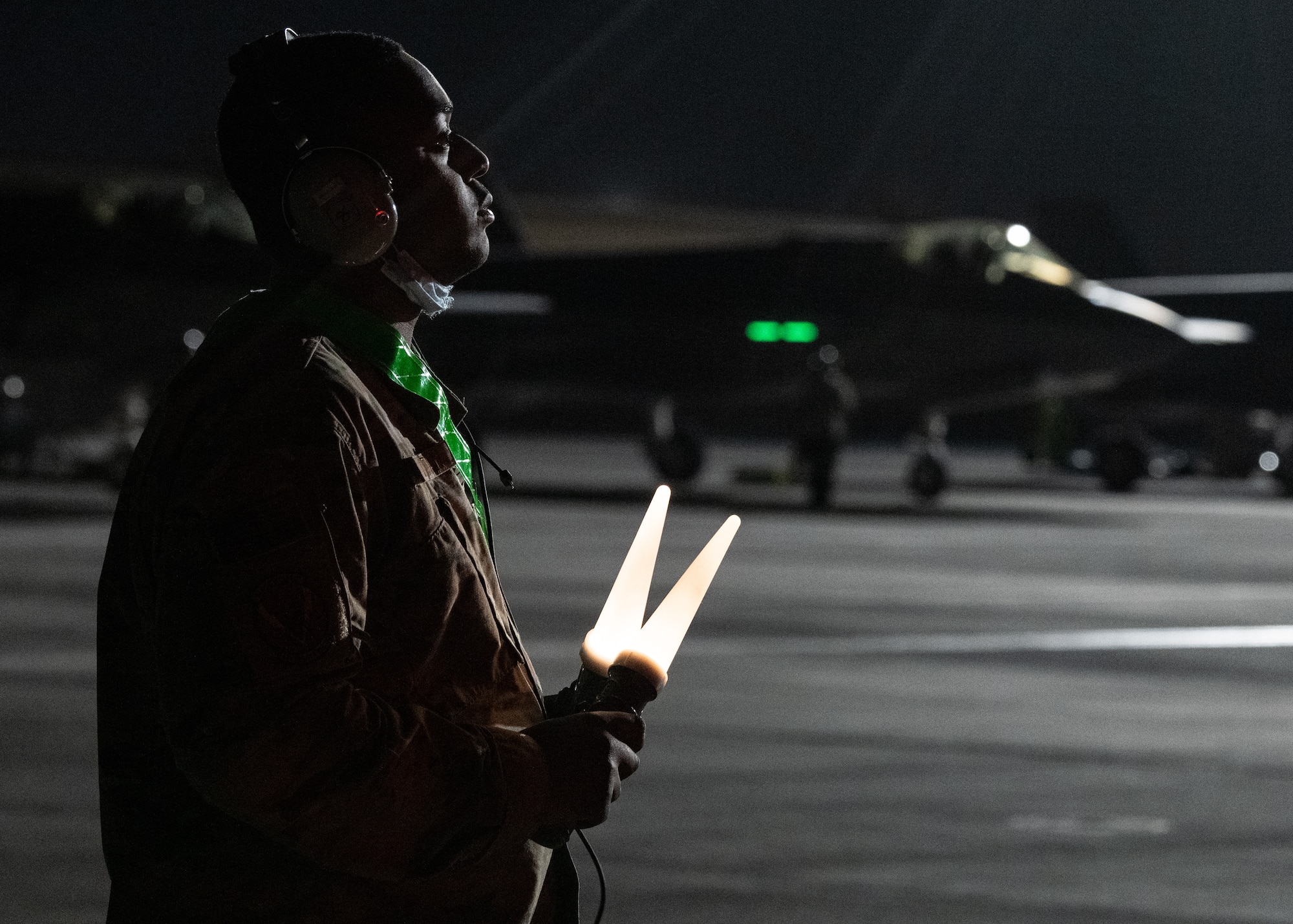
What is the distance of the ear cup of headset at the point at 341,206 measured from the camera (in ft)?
7.16

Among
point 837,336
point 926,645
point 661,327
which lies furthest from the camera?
point 661,327

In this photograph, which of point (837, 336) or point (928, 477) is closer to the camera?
point (928, 477)

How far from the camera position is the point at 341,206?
7.14 ft

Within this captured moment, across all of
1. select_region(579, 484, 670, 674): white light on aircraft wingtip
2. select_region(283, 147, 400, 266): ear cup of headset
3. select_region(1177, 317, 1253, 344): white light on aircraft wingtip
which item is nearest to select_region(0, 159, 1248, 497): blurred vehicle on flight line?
select_region(1177, 317, 1253, 344): white light on aircraft wingtip

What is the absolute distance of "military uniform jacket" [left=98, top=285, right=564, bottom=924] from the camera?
6.39 ft

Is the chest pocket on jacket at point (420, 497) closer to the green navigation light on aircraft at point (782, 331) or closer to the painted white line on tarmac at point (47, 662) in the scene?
the painted white line on tarmac at point (47, 662)

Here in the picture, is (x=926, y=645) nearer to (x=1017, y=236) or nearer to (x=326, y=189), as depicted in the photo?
(x=326, y=189)

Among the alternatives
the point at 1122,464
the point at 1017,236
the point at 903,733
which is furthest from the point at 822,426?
the point at 903,733

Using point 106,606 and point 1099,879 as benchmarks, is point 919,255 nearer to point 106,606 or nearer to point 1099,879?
point 1099,879

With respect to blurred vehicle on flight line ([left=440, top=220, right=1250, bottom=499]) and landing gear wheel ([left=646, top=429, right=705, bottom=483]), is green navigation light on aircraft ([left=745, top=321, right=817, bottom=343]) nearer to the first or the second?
blurred vehicle on flight line ([left=440, top=220, right=1250, bottom=499])

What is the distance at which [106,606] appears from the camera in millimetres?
2201

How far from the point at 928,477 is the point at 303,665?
26219mm

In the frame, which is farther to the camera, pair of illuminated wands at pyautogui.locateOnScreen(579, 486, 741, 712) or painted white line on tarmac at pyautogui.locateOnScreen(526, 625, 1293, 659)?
painted white line on tarmac at pyautogui.locateOnScreen(526, 625, 1293, 659)

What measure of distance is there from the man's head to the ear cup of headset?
0.06 feet
